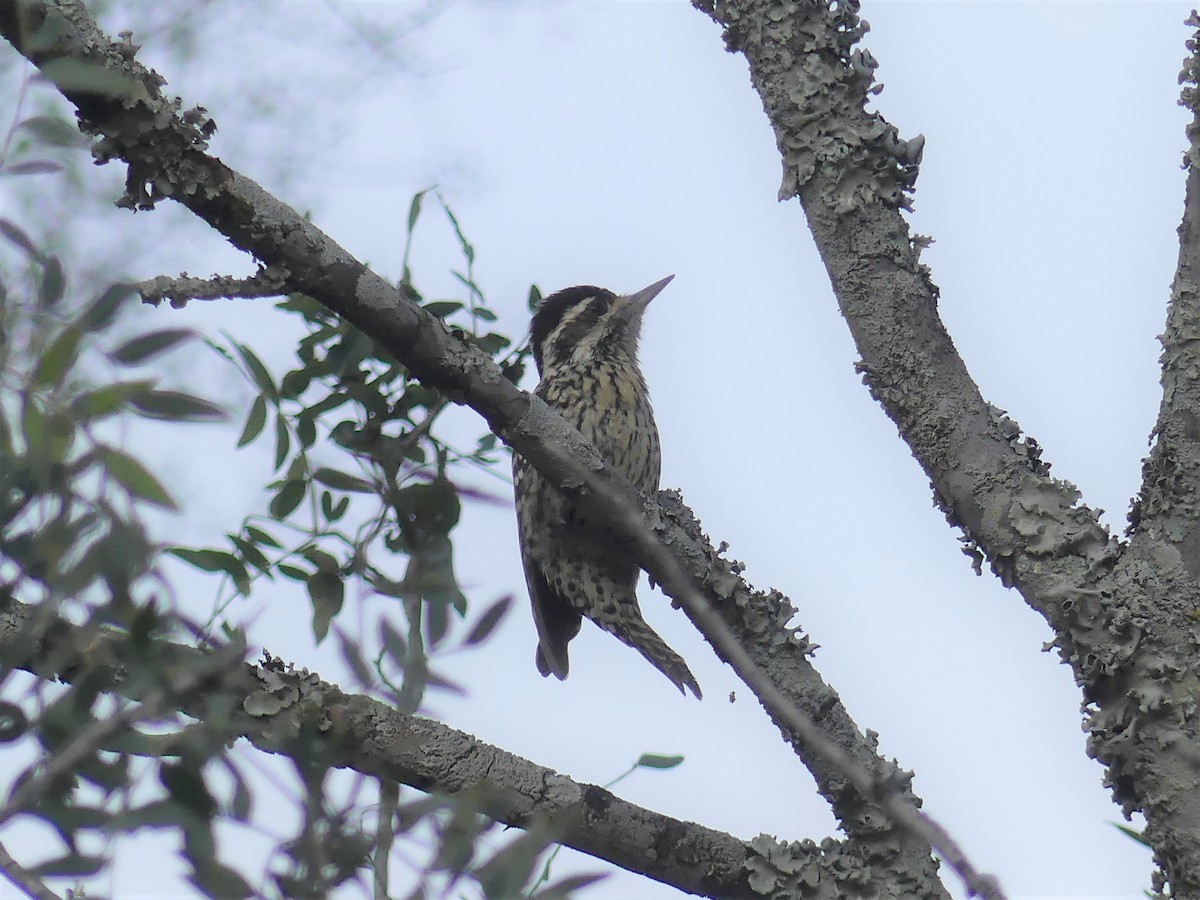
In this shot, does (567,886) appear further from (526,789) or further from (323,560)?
(323,560)

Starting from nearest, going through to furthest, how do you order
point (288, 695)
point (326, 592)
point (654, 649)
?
point (288, 695), point (326, 592), point (654, 649)

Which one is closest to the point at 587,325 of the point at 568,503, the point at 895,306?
the point at 568,503

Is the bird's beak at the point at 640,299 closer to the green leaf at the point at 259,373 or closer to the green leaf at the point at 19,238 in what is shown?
the green leaf at the point at 259,373

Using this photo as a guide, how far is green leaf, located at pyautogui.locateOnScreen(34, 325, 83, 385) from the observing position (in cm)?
128

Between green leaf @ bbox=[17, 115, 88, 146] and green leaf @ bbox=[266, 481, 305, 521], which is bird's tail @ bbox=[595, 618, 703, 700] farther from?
green leaf @ bbox=[17, 115, 88, 146]

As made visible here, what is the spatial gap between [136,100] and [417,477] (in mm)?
640

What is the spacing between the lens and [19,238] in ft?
4.46

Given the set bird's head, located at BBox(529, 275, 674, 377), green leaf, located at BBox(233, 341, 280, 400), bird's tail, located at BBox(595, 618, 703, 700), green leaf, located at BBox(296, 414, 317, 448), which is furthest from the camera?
bird's head, located at BBox(529, 275, 674, 377)

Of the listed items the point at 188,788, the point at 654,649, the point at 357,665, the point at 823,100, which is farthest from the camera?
the point at 654,649

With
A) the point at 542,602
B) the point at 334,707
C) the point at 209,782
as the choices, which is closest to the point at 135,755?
the point at 209,782

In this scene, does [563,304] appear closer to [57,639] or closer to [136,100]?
[136,100]

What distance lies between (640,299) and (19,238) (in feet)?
10.3

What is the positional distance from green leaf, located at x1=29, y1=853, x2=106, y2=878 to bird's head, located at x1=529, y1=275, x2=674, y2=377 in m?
2.99

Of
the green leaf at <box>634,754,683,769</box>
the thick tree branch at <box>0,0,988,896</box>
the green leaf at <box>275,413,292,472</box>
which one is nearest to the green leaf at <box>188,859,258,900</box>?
the thick tree branch at <box>0,0,988,896</box>
